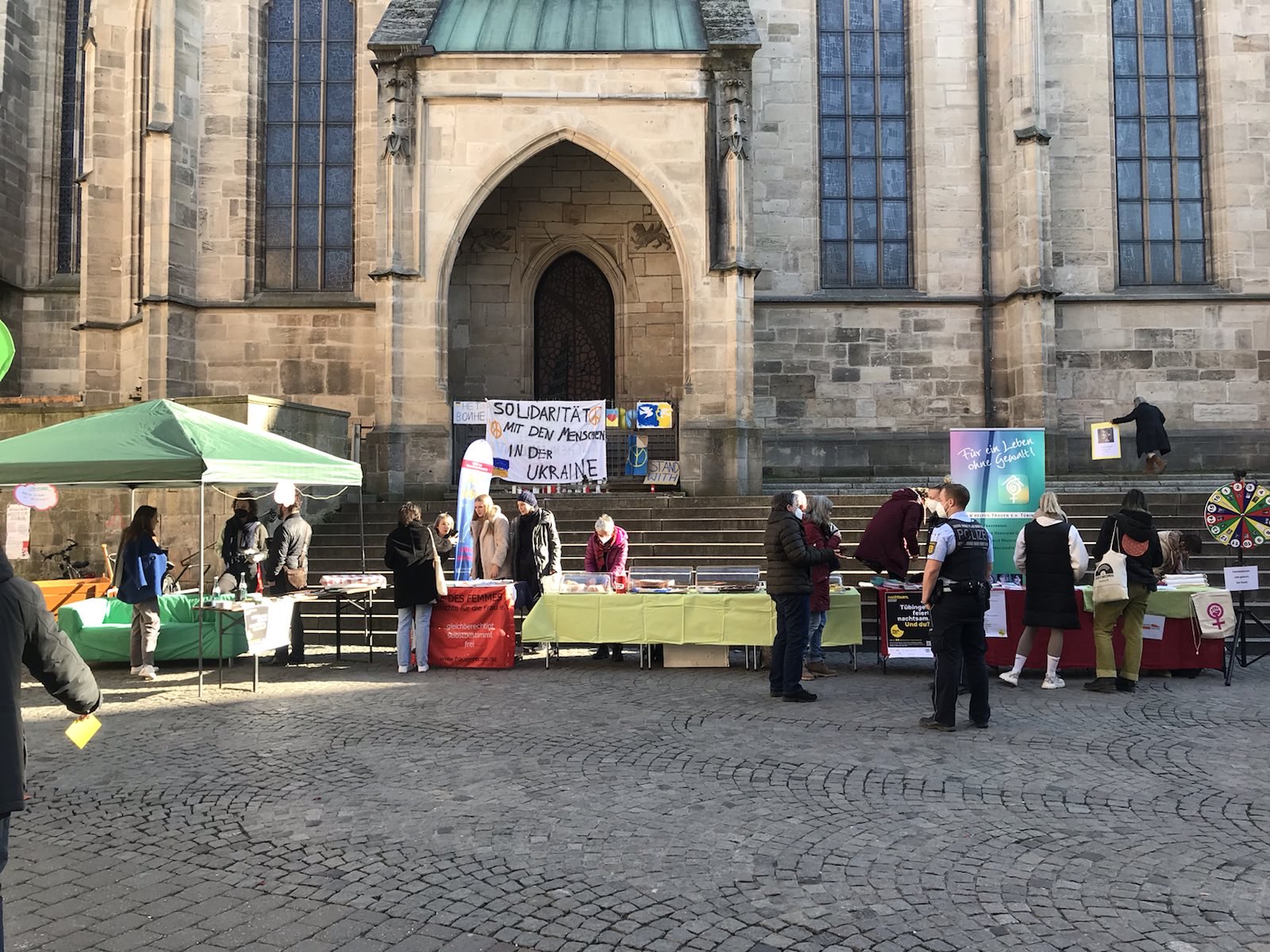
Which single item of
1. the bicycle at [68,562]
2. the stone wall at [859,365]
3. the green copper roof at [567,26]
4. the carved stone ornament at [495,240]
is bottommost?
the bicycle at [68,562]

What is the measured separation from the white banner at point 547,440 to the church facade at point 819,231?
4696 millimetres

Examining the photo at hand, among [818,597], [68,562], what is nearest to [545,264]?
[68,562]

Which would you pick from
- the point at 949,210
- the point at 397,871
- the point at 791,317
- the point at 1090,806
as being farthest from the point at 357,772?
the point at 949,210

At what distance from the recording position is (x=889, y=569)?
912cm

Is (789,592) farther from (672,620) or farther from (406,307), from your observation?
(406,307)

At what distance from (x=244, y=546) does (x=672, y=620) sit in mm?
4496

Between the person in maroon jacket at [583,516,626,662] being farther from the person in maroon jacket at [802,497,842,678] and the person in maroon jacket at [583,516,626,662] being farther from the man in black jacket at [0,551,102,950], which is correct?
the man in black jacket at [0,551,102,950]

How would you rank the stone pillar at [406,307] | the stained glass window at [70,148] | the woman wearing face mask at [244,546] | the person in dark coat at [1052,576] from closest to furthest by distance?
the person in dark coat at [1052,576] < the woman wearing face mask at [244,546] < the stone pillar at [406,307] < the stained glass window at [70,148]

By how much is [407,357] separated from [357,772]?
411 inches

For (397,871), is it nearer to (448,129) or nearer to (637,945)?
(637,945)

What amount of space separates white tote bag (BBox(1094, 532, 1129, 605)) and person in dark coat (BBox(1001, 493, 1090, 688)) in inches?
6.0

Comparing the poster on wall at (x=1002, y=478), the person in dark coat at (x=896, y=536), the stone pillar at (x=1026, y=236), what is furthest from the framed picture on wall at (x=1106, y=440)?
the person in dark coat at (x=896, y=536)

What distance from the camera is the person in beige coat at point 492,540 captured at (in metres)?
10.2

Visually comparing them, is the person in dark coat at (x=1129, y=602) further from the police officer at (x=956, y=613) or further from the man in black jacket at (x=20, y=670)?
the man in black jacket at (x=20, y=670)
